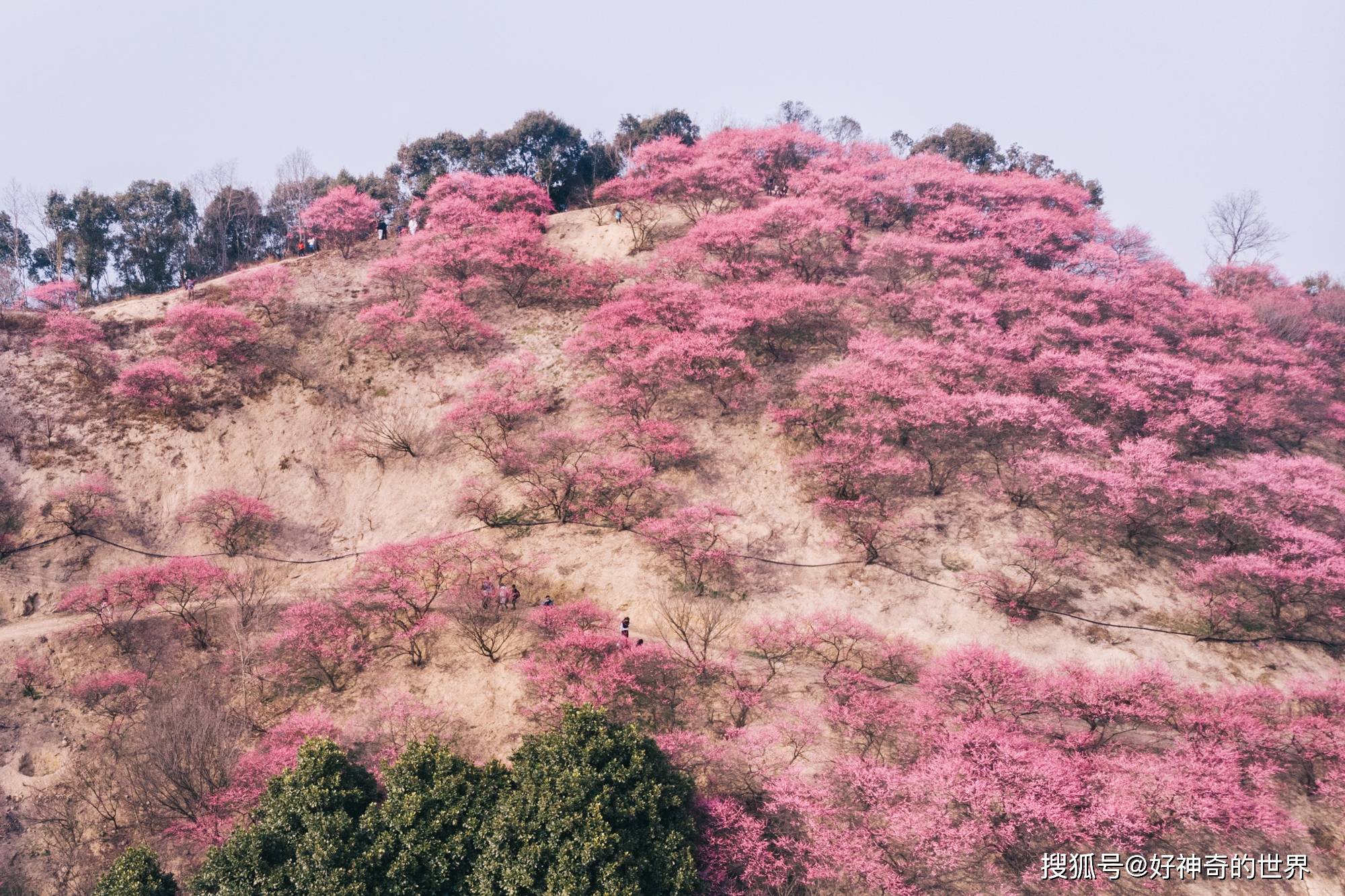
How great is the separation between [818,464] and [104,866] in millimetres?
28331

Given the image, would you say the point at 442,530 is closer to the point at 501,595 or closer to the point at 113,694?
the point at 501,595

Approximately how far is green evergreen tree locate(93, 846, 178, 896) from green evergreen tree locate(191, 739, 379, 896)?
132 centimetres

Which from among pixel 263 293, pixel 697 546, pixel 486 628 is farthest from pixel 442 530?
pixel 263 293

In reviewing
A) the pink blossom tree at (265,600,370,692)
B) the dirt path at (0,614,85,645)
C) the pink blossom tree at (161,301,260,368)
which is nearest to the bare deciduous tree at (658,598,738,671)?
the pink blossom tree at (265,600,370,692)

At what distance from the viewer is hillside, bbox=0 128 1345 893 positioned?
18.3 m

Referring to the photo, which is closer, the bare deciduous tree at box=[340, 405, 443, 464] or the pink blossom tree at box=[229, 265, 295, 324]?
the bare deciduous tree at box=[340, 405, 443, 464]

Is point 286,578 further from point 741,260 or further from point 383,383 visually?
point 741,260

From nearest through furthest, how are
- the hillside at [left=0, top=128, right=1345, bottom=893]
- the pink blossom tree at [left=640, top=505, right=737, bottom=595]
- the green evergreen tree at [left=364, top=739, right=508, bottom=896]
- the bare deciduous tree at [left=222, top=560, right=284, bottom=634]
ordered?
the green evergreen tree at [left=364, top=739, right=508, bottom=896] < the hillside at [left=0, top=128, right=1345, bottom=893] < the bare deciduous tree at [left=222, top=560, right=284, bottom=634] < the pink blossom tree at [left=640, top=505, right=737, bottom=595]

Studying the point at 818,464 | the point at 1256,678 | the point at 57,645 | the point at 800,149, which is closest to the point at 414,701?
the point at 57,645

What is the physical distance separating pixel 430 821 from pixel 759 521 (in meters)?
16.9

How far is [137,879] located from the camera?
15.2 metres

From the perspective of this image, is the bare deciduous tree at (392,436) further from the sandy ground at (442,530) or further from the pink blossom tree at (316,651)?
the pink blossom tree at (316,651)

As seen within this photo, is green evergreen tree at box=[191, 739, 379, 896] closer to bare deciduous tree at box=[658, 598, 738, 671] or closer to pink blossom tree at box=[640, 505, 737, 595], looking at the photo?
bare deciduous tree at box=[658, 598, 738, 671]

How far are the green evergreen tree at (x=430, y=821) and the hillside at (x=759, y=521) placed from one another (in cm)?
333
